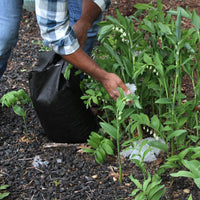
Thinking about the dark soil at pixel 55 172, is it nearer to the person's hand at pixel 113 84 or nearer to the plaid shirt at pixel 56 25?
the person's hand at pixel 113 84

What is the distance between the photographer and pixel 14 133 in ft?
9.08

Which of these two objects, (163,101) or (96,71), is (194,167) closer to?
(163,101)

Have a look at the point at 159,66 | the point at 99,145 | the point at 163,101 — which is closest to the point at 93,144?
the point at 99,145

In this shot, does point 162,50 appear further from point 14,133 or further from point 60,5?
point 14,133

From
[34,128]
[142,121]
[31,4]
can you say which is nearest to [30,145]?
[34,128]

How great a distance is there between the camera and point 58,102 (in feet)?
7.97

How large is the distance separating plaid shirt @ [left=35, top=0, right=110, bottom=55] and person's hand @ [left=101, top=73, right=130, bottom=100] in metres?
0.26

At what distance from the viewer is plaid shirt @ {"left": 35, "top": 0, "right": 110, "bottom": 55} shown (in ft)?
6.25

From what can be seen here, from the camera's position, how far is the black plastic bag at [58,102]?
2.42m

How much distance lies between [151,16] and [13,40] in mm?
1003

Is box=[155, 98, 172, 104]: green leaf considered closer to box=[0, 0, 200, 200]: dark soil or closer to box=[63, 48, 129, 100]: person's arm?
box=[63, 48, 129, 100]: person's arm

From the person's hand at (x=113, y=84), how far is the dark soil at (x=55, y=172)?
1.82 ft

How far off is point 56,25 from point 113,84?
470 mm

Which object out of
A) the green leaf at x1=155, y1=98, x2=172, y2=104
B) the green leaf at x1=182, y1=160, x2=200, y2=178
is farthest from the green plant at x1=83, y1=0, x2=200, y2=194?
the green leaf at x1=182, y1=160, x2=200, y2=178
